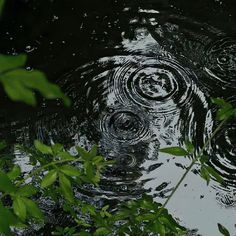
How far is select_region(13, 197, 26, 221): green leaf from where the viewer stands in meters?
0.74

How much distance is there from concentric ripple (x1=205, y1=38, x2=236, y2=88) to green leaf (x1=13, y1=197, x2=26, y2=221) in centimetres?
165

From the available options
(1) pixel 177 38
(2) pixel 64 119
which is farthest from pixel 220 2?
(2) pixel 64 119

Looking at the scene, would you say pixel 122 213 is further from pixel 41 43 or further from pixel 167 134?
pixel 41 43

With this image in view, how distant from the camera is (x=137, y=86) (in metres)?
2.21

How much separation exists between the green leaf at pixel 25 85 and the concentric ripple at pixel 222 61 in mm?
1945

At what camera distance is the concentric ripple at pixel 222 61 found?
228cm

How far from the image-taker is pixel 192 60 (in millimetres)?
2328

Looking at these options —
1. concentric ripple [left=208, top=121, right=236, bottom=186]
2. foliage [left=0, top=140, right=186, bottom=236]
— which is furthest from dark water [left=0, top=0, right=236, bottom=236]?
foliage [left=0, top=140, right=186, bottom=236]

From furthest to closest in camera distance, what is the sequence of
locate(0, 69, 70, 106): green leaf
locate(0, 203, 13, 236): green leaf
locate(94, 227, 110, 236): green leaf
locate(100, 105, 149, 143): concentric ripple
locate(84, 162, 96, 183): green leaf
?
locate(100, 105, 149, 143): concentric ripple
locate(94, 227, 110, 236): green leaf
locate(84, 162, 96, 183): green leaf
locate(0, 203, 13, 236): green leaf
locate(0, 69, 70, 106): green leaf

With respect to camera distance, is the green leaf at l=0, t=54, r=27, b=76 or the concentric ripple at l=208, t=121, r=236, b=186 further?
the concentric ripple at l=208, t=121, r=236, b=186

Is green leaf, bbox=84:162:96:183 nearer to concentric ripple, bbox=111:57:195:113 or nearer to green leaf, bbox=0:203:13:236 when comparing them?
green leaf, bbox=0:203:13:236

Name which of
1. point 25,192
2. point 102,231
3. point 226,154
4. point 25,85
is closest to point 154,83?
point 226,154

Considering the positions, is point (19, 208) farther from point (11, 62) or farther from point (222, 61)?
point (222, 61)

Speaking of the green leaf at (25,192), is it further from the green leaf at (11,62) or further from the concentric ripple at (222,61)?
the concentric ripple at (222,61)
